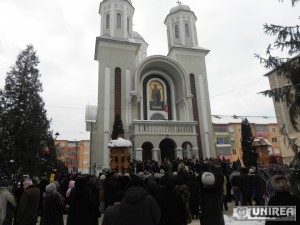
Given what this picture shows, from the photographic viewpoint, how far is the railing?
20.8 meters

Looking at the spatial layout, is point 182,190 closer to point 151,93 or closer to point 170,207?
point 170,207

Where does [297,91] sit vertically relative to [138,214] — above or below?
above

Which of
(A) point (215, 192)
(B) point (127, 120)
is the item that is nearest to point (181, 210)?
(A) point (215, 192)

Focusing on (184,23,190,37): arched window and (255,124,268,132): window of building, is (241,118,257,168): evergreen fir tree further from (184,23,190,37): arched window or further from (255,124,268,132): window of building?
(255,124,268,132): window of building

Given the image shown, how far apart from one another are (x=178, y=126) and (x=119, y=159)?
8200mm

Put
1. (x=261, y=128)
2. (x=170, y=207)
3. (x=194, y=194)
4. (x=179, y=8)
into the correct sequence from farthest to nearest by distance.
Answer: (x=261, y=128) < (x=179, y=8) < (x=194, y=194) < (x=170, y=207)

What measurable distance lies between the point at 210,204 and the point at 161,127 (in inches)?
652

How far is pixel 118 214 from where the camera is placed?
310cm

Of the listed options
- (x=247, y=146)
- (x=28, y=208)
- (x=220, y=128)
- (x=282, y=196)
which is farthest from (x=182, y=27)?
(x=282, y=196)

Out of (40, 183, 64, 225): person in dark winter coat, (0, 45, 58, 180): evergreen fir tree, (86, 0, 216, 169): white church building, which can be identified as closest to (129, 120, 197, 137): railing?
(86, 0, 216, 169): white church building

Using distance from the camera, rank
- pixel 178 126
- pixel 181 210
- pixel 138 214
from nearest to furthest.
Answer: pixel 138 214 < pixel 181 210 < pixel 178 126

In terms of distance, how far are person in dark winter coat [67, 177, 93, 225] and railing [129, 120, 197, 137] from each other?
51.8 ft

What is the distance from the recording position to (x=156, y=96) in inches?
1052

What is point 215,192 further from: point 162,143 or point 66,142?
point 66,142
